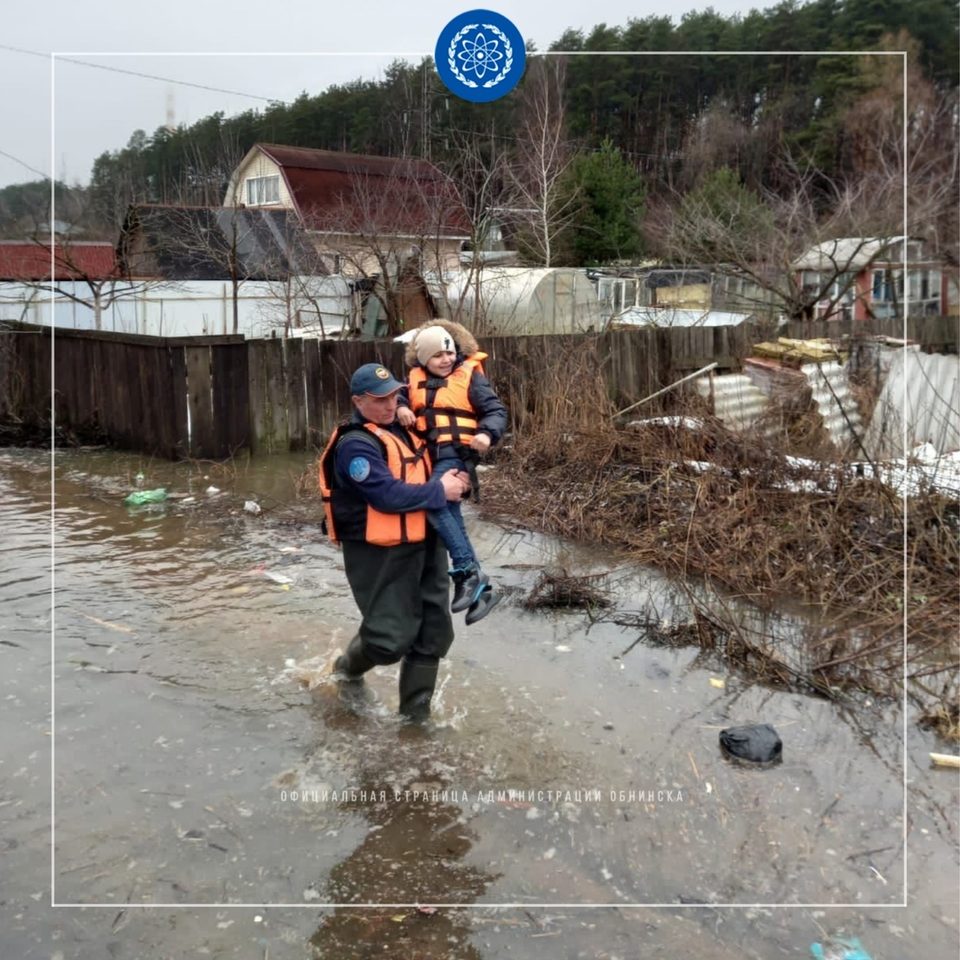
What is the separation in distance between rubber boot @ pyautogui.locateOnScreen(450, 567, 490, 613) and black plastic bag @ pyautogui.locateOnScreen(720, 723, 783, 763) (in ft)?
4.22

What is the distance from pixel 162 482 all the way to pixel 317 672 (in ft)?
16.7

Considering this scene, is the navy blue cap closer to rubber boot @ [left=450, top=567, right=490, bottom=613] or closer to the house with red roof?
rubber boot @ [left=450, top=567, right=490, bottom=613]

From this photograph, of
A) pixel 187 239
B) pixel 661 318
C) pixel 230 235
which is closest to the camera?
pixel 230 235

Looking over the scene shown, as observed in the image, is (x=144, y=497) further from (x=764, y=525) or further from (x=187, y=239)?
(x=187, y=239)

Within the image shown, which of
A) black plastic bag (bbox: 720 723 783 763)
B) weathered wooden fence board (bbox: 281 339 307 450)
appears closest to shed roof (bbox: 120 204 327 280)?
weathered wooden fence board (bbox: 281 339 307 450)

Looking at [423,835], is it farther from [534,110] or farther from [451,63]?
[534,110]

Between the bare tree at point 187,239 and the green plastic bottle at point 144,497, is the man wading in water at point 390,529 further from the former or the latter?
the bare tree at point 187,239

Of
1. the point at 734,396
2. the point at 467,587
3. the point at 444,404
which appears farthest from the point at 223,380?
the point at 467,587

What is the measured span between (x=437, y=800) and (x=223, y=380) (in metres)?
7.54

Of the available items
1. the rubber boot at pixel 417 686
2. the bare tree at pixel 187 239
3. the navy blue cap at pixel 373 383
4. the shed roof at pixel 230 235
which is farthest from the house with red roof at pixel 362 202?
the rubber boot at pixel 417 686

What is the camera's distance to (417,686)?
14.3 ft

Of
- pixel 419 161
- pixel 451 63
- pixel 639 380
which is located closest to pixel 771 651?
pixel 451 63

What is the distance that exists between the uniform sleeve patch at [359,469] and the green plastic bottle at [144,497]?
203 inches

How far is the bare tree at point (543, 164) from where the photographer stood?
5.50 meters
